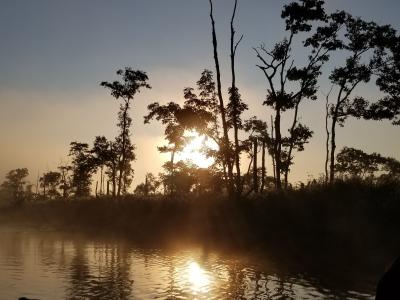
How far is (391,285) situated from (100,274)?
43.4 feet

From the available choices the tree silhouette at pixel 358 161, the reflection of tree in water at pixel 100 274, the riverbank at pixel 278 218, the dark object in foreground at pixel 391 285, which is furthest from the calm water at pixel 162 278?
the tree silhouette at pixel 358 161

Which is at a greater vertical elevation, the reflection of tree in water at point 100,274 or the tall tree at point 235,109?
the tall tree at point 235,109

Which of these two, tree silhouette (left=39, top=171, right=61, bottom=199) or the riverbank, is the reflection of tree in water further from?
tree silhouette (left=39, top=171, right=61, bottom=199)

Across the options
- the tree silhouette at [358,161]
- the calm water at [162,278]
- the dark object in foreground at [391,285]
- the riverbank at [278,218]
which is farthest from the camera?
the tree silhouette at [358,161]

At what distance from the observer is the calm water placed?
595 inches

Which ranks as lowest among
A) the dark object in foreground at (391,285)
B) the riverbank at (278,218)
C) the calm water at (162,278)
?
the calm water at (162,278)

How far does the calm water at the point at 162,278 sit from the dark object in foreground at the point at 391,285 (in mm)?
7170

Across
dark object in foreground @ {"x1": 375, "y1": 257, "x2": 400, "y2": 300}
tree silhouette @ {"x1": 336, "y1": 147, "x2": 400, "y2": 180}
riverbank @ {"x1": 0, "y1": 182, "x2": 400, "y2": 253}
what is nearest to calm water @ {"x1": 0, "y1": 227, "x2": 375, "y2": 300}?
riverbank @ {"x1": 0, "y1": 182, "x2": 400, "y2": 253}

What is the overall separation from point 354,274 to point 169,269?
715 centimetres

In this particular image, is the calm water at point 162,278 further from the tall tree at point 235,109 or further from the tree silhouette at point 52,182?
the tree silhouette at point 52,182

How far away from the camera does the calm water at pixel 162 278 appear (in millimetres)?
15102

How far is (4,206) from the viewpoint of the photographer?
77.4 metres

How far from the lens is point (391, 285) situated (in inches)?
310

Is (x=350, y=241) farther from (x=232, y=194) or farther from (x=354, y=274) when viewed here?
(x=232, y=194)
